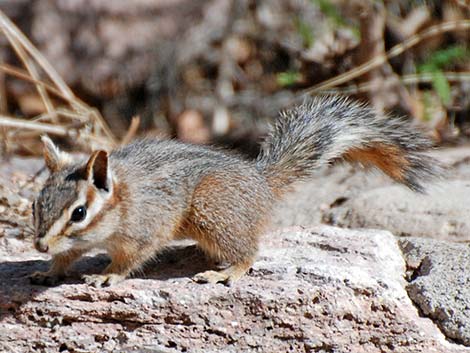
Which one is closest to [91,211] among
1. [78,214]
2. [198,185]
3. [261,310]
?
[78,214]

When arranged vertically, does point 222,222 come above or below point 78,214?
below

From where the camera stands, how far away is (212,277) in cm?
404

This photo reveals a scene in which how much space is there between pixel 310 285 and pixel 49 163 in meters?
1.30

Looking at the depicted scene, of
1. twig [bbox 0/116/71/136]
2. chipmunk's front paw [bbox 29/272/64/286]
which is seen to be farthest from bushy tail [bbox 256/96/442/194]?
twig [bbox 0/116/71/136]

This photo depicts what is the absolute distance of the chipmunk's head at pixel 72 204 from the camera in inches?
141

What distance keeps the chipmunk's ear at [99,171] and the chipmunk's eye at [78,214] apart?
5.8 inches

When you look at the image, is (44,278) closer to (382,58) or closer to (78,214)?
(78,214)

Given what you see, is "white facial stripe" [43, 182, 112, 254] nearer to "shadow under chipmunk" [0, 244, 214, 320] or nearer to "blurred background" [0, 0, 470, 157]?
"shadow under chipmunk" [0, 244, 214, 320]

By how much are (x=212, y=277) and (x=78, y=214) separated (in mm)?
711

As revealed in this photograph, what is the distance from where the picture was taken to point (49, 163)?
4.04 metres

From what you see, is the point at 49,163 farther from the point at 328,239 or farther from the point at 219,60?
the point at 219,60

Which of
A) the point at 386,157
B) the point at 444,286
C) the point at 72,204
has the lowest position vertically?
the point at 444,286

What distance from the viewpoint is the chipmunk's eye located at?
12.1 ft

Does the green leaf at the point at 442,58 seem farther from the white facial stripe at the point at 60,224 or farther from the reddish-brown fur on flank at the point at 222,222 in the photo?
the white facial stripe at the point at 60,224
